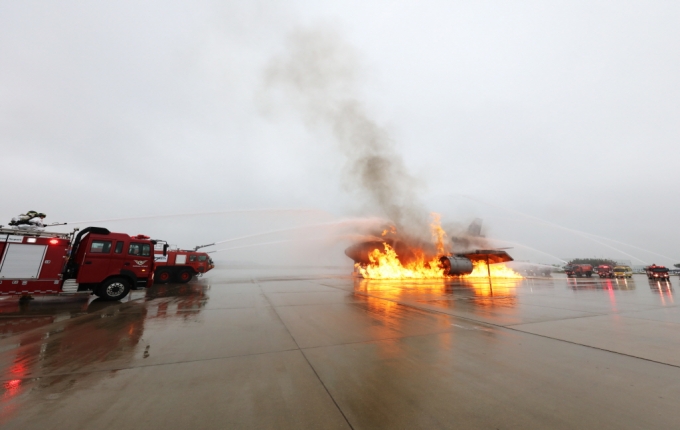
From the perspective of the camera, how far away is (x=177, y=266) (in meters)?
22.7

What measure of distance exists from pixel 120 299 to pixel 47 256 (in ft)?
10.9

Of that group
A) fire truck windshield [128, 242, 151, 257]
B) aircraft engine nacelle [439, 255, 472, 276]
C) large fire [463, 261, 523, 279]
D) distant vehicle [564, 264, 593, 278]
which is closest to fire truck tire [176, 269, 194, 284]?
fire truck windshield [128, 242, 151, 257]

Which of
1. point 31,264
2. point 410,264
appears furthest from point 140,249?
point 410,264

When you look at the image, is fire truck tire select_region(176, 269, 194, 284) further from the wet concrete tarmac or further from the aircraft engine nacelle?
the aircraft engine nacelle

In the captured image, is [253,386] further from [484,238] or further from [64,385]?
[484,238]

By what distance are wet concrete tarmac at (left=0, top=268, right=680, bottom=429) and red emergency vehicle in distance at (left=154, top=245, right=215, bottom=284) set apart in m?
14.7

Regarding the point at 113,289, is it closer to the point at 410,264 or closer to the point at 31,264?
the point at 31,264

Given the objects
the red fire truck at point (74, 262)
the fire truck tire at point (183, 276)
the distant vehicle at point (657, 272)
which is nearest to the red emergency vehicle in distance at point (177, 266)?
the fire truck tire at point (183, 276)

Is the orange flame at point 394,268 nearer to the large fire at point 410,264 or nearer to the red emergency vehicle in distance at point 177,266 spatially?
the large fire at point 410,264

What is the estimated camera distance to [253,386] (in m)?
3.79

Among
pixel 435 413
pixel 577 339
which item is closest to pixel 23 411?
pixel 435 413

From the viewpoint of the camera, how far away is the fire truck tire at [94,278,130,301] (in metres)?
12.0

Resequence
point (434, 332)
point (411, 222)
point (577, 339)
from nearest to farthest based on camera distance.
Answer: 1. point (577, 339)
2. point (434, 332)
3. point (411, 222)

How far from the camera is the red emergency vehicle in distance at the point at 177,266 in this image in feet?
72.6
